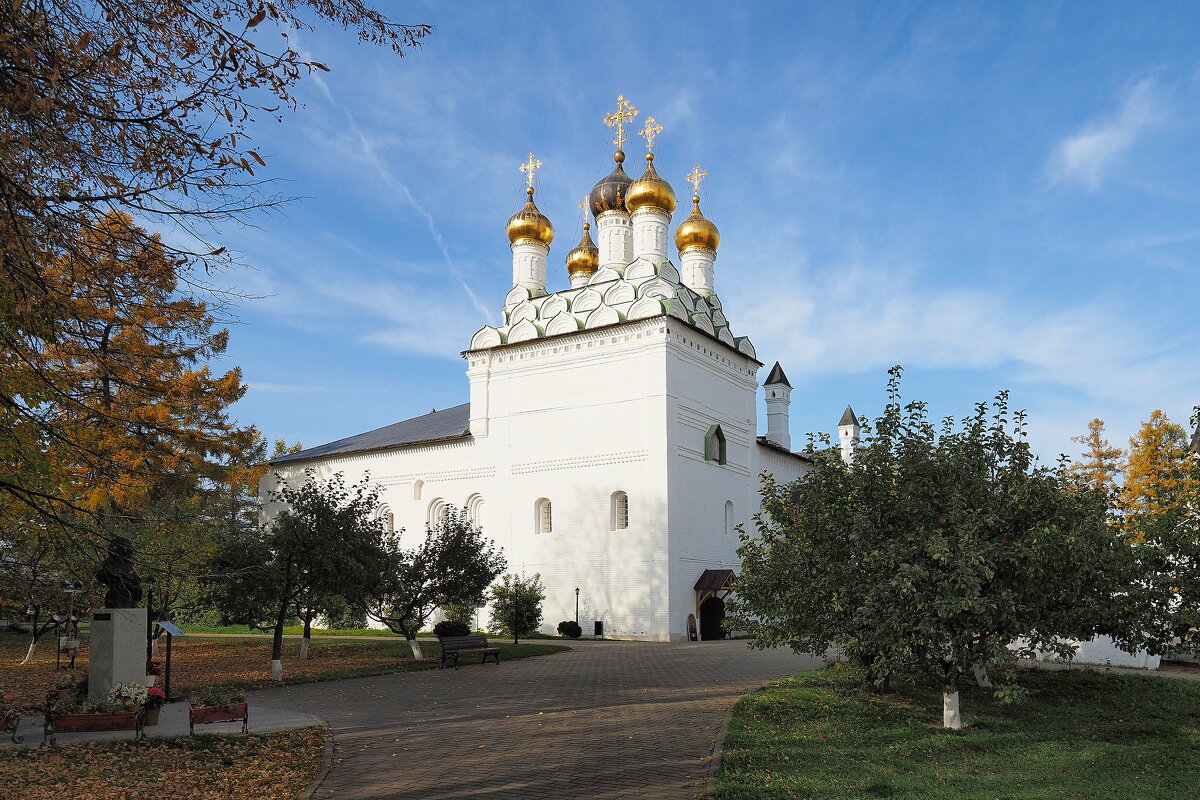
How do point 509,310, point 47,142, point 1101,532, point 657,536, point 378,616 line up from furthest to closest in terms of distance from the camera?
1. point 509,310
2. point 657,536
3. point 378,616
4. point 1101,532
5. point 47,142

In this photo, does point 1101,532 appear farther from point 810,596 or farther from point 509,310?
point 509,310

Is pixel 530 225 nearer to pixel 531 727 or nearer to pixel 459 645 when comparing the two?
pixel 459 645

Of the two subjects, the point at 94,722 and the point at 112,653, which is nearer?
the point at 94,722

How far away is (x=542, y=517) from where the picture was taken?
3067 cm

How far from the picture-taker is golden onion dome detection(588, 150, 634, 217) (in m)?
34.7

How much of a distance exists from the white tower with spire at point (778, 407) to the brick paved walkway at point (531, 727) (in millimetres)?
22742

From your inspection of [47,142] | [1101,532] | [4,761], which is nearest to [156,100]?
[47,142]

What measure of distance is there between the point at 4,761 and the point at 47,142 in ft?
21.6

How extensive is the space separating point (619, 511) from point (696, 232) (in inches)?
467

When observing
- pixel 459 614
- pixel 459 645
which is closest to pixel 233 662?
pixel 459 645

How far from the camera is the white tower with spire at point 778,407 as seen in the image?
40.8m

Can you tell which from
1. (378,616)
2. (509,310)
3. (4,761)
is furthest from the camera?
(509,310)

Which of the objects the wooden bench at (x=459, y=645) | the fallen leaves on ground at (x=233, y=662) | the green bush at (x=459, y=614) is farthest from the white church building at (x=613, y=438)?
the wooden bench at (x=459, y=645)

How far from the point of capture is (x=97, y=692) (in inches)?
448
